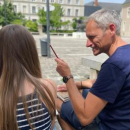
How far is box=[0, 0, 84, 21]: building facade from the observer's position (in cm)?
5803

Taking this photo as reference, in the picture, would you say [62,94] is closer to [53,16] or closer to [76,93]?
[76,93]

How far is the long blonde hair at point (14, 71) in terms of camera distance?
1268 millimetres

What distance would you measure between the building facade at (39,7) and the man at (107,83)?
55.9 m

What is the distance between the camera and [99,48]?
5.60 ft

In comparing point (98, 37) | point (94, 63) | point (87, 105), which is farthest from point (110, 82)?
point (94, 63)

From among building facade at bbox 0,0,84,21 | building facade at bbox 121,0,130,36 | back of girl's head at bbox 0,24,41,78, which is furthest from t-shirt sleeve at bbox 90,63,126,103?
building facade at bbox 0,0,84,21

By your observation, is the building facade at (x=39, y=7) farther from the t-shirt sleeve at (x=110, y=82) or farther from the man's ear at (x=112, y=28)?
the t-shirt sleeve at (x=110, y=82)

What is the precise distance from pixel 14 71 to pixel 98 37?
0.74 m

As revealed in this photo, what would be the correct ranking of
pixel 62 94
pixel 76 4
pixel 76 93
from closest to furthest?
1. pixel 76 93
2. pixel 62 94
3. pixel 76 4

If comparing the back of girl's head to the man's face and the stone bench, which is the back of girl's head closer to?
the man's face

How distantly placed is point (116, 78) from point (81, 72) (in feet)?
17.0

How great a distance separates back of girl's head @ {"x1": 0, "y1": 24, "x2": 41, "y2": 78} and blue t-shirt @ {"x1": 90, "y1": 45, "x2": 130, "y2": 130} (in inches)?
20.8

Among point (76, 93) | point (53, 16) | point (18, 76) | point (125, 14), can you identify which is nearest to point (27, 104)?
point (18, 76)

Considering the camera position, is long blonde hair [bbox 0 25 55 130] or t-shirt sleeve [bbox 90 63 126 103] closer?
long blonde hair [bbox 0 25 55 130]
